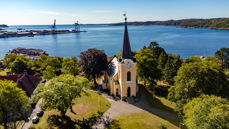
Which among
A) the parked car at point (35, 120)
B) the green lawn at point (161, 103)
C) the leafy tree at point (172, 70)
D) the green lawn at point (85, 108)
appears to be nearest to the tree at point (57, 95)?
the green lawn at point (85, 108)

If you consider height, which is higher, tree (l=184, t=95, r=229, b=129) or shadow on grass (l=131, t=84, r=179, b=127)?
tree (l=184, t=95, r=229, b=129)

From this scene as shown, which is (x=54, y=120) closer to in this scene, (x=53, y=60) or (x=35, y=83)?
(x=35, y=83)

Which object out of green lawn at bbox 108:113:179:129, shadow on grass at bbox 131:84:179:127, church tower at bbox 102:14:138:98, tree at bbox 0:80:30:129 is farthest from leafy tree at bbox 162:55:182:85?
tree at bbox 0:80:30:129

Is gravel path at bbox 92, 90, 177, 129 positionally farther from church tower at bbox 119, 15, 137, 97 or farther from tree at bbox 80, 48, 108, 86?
tree at bbox 80, 48, 108, 86

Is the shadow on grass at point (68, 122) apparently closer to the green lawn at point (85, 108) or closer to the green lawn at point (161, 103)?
the green lawn at point (85, 108)

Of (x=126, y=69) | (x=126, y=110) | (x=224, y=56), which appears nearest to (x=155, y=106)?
(x=126, y=110)

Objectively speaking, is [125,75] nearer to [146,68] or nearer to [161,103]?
[146,68]
